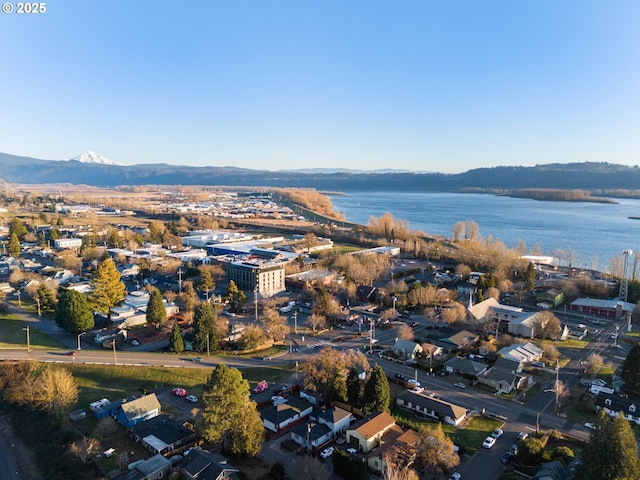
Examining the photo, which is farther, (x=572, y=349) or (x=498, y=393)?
(x=572, y=349)

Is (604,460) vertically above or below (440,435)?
above

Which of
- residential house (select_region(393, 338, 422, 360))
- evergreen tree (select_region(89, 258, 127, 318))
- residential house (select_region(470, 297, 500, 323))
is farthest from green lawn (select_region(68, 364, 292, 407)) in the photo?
residential house (select_region(470, 297, 500, 323))

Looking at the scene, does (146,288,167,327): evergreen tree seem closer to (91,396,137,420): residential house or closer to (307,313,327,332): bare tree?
(91,396,137,420): residential house

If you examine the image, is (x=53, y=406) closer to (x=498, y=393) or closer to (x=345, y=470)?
(x=345, y=470)

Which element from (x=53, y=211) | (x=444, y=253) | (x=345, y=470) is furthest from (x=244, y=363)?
(x=53, y=211)

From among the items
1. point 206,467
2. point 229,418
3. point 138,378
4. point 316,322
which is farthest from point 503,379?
point 138,378

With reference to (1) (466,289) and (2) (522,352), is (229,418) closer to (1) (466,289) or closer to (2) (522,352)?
(2) (522,352)
